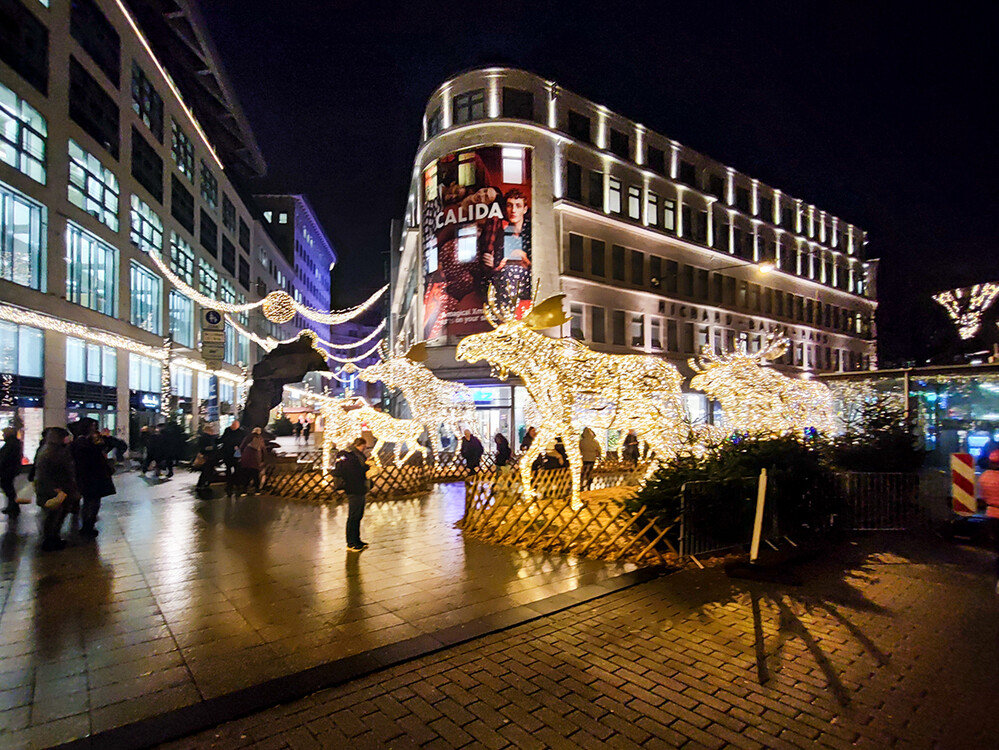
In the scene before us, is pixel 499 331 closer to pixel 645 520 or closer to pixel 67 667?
pixel 645 520

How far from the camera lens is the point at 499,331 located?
459 inches

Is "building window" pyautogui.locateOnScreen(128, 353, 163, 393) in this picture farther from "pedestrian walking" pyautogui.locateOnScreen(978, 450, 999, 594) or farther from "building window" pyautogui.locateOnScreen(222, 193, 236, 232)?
"pedestrian walking" pyautogui.locateOnScreen(978, 450, 999, 594)

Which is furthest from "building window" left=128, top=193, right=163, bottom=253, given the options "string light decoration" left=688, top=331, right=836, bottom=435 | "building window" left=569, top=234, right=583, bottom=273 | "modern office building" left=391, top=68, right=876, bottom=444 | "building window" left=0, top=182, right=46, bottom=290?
"string light decoration" left=688, top=331, right=836, bottom=435

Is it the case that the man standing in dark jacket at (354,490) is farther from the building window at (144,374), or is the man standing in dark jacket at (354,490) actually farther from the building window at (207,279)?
the building window at (207,279)

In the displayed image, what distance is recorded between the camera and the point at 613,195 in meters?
34.3

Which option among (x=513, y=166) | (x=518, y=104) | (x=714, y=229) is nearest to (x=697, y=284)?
(x=714, y=229)

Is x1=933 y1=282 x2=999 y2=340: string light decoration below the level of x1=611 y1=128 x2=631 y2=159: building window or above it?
below

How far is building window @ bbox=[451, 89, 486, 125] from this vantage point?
30172mm

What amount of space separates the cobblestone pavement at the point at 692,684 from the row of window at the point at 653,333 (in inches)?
838

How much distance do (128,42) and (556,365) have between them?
30.4m

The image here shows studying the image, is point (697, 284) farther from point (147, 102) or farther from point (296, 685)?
point (296, 685)

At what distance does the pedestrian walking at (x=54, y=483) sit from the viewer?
884cm

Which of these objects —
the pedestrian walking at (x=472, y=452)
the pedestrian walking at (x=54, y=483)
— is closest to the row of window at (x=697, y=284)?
the pedestrian walking at (x=472, y=452)

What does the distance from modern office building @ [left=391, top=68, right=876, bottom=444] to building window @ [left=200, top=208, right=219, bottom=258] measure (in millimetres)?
15066
